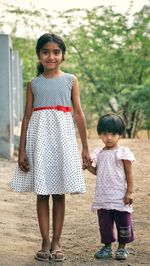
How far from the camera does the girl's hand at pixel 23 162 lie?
4617 millimetres

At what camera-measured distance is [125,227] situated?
4785mm

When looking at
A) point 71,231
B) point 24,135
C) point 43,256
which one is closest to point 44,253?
point 43,256

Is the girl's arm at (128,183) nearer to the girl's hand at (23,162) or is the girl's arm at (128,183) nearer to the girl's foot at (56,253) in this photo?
the girl's foot at (56,253)

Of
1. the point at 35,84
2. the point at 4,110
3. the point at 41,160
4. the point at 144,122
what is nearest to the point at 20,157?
the point at 41,160

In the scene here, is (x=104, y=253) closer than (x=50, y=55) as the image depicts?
No

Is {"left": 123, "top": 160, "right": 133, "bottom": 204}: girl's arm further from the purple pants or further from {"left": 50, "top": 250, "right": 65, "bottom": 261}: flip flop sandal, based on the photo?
{"left": 50, "top": 250, "right": 65, "bottom": 261}: flip flop sandal

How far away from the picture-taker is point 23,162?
15.1 feet

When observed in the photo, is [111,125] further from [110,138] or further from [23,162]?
[23,162]

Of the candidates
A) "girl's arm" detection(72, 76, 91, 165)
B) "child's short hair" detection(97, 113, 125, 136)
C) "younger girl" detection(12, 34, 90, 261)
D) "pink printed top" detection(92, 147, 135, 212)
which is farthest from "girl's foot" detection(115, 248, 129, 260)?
"child's short hair" detection(97, 113, 125, 136)

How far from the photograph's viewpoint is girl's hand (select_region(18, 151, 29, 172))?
462cm

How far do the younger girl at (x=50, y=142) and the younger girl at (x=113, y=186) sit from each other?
17cm

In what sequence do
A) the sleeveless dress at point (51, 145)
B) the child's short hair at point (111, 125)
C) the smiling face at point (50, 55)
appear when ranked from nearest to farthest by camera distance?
1. the sleeveless dress at point (51, 145)
2. the smiling face at point (50, 55)
3. the child's short hair at point (111, 125)

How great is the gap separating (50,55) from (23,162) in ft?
2.50

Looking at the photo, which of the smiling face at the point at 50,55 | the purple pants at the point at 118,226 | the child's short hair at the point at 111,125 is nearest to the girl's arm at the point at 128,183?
the purple pants at the point at 118,226
